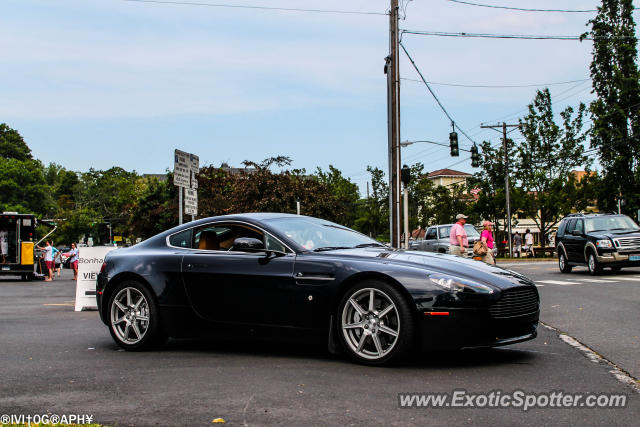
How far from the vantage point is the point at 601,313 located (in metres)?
10.6

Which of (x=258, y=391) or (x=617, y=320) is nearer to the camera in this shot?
(x=258, y=391)

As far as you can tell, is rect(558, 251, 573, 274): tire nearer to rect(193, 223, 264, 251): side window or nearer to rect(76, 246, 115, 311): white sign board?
rect(76, 246, 115, 311): white sign board

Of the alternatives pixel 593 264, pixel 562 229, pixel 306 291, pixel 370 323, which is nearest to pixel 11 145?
pixel 562 229

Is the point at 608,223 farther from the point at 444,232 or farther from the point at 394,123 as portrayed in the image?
the point at 444,232

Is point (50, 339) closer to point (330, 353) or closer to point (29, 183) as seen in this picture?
point (330, 353)

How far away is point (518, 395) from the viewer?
4.74 metres

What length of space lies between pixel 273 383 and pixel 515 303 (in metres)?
2.17

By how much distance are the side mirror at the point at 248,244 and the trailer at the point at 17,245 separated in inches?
1027

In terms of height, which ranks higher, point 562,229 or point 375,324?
point 562,229

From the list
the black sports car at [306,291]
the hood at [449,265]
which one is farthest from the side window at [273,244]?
the hood at [449,265]

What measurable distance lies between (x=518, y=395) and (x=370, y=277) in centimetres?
167

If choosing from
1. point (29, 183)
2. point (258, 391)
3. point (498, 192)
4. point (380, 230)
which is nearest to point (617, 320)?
point (258, 391)

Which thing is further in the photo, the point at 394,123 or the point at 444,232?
the point at 444,232

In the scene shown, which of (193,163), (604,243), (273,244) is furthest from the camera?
(604,243)
